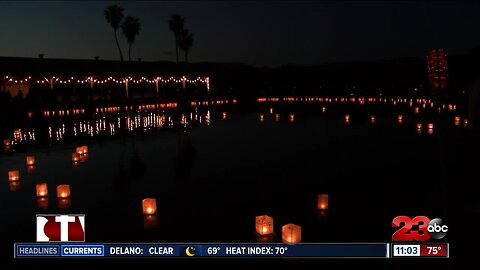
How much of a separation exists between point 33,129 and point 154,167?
420 inches

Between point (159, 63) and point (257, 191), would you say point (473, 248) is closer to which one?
point (257, 191)

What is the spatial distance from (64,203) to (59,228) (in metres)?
2.62

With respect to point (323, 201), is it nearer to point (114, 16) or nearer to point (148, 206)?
point (148, 206)

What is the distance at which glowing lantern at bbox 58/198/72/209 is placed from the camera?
734 centimetres

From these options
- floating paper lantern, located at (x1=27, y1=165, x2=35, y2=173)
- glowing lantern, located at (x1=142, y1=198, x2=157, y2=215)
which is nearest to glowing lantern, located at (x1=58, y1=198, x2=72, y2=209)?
glowing lantern, located at (x1=142, y1=198, x2=157, y2=215)

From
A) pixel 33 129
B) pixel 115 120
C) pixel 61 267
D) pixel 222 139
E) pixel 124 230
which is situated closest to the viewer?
pixel 61 267

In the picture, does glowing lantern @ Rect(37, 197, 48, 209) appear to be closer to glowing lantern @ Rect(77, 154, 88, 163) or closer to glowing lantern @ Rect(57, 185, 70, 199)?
glowing lantern @ Rect(57, 185, 70, 199)

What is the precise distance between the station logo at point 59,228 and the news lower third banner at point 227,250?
0.13 m

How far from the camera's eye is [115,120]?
22156mm

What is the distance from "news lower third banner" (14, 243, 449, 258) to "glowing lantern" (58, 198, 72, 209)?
226 cm

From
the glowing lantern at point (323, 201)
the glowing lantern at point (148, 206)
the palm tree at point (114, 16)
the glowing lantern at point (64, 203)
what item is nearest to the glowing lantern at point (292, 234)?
the glowing lantern at point (323, 201)

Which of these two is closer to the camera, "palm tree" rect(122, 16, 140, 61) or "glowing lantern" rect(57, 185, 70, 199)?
"glowing lantern" rect(57, 185, 70, 199)

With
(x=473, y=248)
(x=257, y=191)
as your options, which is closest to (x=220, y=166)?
(x=257, y=191)

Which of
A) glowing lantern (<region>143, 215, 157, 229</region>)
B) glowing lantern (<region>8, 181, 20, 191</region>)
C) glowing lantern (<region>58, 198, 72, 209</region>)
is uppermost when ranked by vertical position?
glowing lantern (<region>8, 181, 20, 191</region>)
